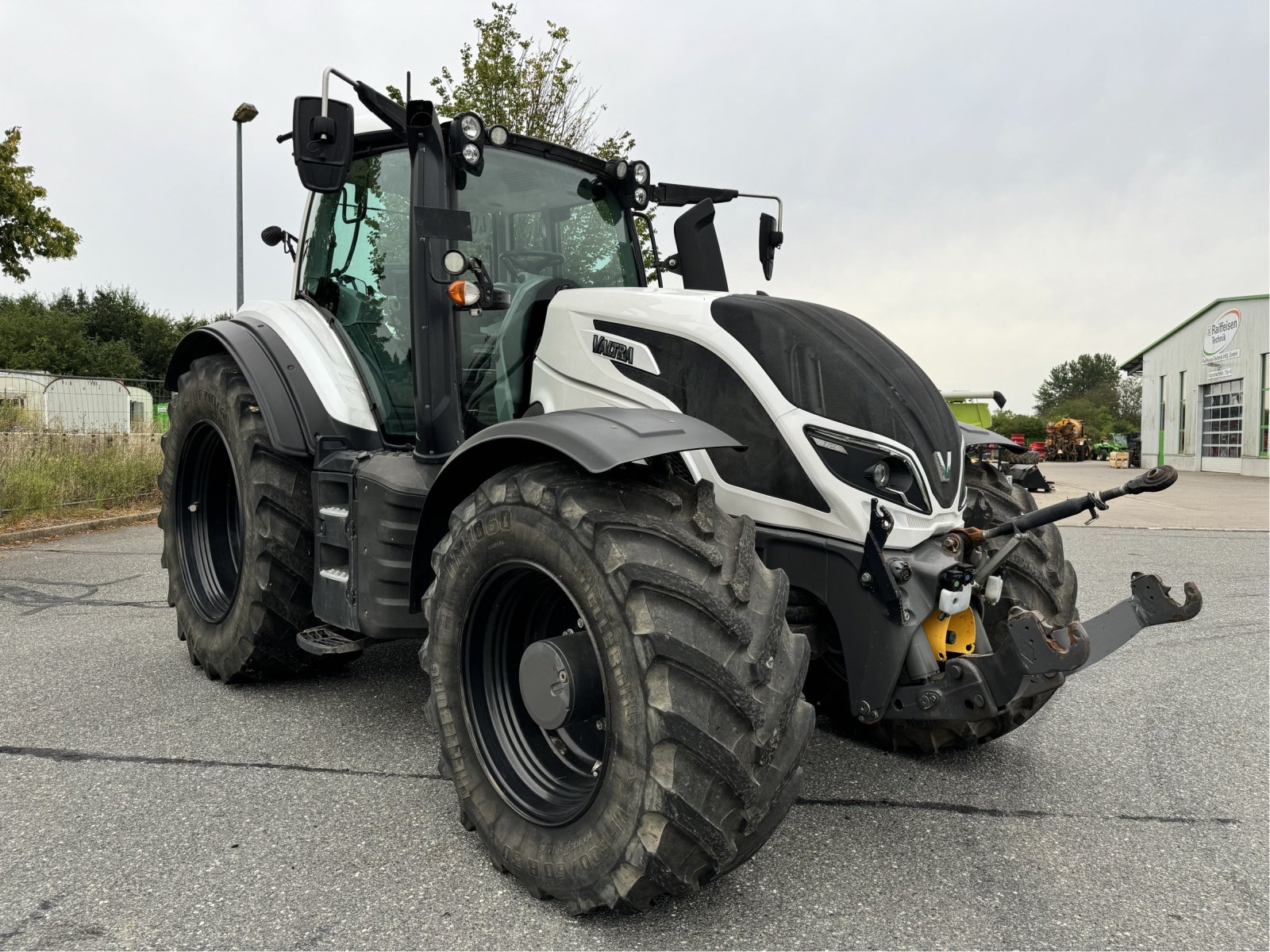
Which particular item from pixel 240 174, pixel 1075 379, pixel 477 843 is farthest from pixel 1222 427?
pixel 1075 379

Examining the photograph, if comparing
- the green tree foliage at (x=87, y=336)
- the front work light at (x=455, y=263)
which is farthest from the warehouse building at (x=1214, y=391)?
the green tree foliage at (x=87, y=336)

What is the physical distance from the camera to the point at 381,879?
2600 millimetres

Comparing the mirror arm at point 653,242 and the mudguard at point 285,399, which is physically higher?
the mirror arm at point 653,242

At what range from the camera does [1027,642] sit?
243cm

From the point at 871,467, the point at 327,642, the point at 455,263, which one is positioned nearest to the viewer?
the point at 871,467

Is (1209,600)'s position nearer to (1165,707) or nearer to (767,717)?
(1165,707)

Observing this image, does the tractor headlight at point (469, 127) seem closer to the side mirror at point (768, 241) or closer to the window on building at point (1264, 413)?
the side mirror at point (768, 241)

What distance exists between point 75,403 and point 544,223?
13.3m

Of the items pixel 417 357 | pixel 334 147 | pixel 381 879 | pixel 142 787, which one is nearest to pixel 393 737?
pixel 142 787

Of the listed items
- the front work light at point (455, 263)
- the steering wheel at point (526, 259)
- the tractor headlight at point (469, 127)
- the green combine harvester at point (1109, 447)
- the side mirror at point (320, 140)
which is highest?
the tractor headlight at point (469, 127)

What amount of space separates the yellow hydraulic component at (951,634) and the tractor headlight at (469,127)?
241cm

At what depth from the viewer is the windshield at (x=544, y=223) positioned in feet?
12.0

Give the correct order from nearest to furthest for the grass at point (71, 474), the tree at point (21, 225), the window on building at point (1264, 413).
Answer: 1. the grass at point (71, 474)
2. the tree at point (21, 225)
3. the window on building at point (1264, 413)

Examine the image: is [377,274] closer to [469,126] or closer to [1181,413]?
[469,126]
